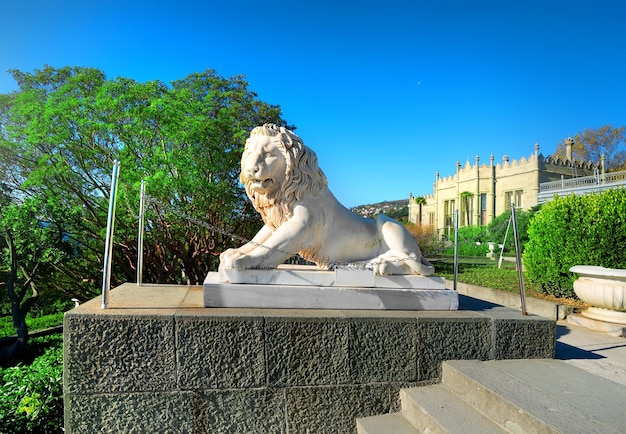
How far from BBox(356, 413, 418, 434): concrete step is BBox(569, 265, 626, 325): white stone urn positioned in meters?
4.53

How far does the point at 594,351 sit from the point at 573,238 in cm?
333

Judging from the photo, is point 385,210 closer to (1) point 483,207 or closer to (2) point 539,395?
(1) point 483,207

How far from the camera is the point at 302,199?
3.28 metres

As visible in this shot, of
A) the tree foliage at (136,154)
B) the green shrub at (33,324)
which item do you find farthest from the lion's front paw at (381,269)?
the green shrub at (33,324)

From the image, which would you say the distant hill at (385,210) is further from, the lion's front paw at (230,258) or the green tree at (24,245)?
the green tree at (24,245)

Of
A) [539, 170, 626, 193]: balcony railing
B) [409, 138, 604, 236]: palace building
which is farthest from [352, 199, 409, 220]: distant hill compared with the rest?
[539, 170, 626, 193]: balcony railing

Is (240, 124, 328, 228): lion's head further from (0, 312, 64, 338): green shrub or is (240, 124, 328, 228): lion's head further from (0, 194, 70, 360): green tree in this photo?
(0, 312, 64, 338): green shrub

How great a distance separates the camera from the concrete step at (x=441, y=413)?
2295mm

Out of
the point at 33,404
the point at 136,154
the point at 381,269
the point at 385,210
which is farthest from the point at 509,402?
the point at 385,210

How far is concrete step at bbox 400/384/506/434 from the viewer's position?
2295mm

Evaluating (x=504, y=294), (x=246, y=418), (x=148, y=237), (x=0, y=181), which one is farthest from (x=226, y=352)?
(x=0, y=181)

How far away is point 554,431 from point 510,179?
37.9m

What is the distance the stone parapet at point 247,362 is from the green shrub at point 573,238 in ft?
16.6

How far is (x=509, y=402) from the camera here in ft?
7.37
